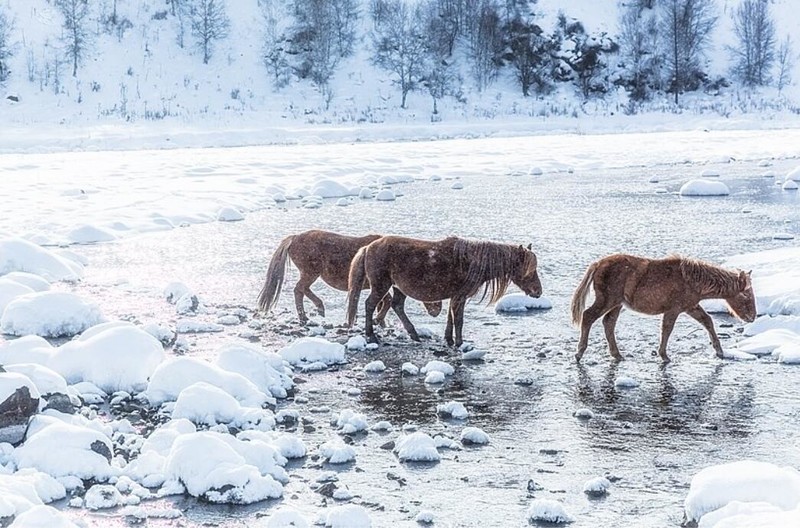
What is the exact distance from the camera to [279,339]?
8.74 metres

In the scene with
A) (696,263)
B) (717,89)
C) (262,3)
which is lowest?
(696,263)

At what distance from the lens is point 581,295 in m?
8.25

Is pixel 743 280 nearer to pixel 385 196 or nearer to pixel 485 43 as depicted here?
pixel 385 196

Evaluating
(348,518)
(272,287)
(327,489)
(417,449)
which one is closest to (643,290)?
(417,449)

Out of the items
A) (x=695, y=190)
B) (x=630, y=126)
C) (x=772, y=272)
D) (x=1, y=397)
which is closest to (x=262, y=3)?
(x=630, y=126)

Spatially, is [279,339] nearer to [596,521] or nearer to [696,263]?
[696,263]

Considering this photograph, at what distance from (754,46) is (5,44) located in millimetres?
43065

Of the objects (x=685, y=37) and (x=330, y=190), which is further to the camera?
(x=685, y=37)

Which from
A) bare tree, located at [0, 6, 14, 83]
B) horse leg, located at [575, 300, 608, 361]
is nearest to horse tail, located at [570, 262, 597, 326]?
horse leg, located at [575, 300, 608, 361]

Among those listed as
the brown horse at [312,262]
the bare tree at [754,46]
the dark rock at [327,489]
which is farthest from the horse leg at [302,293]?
the bare tree at [754,46]

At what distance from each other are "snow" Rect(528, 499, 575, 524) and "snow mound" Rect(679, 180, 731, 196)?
1551 centimetres

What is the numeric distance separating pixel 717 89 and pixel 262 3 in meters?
28.5

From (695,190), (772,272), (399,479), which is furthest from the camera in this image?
(695,190)

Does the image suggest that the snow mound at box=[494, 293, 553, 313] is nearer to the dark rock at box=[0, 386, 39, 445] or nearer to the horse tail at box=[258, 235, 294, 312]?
the horse tail at box=[258, 235, 294, 312]
